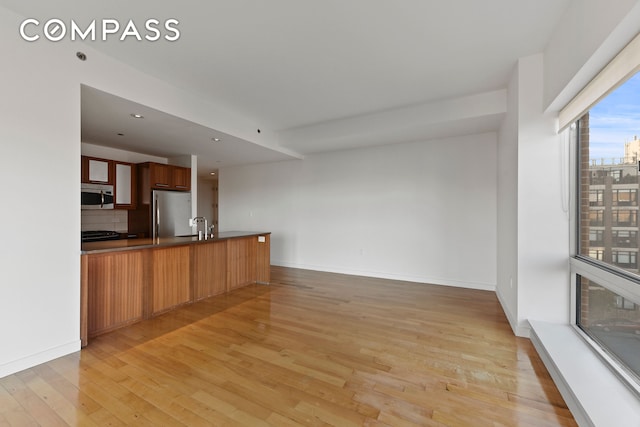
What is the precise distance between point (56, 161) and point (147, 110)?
45.1 inches

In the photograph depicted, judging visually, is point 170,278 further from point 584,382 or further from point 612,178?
point 612,178

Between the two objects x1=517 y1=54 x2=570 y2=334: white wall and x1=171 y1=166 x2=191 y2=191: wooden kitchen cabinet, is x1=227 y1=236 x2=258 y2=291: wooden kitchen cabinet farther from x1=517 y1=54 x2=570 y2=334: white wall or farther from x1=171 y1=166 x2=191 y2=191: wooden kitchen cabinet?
x1=517 y1=54 x2=570 y2=334: white wall

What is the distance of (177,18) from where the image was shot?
218 cm

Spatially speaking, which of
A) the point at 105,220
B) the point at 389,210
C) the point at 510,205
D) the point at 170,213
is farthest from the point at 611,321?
the point at 105,220

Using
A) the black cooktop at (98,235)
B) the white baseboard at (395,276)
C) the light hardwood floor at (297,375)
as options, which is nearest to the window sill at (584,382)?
the light hardwood floor at (297,375)

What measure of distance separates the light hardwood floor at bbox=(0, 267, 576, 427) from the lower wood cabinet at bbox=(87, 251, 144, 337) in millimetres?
172

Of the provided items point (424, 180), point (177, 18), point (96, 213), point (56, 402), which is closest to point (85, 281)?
point (56, 402)

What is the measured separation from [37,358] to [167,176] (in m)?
3.67

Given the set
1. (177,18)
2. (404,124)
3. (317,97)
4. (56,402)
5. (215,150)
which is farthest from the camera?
(215,150)

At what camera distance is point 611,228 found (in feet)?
6.87

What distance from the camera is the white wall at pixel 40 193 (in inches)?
82.6

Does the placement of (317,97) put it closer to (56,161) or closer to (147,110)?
(147,110)

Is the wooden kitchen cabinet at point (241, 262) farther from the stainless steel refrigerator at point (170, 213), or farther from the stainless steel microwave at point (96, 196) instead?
the stainless steel microwave at point (96, 196)

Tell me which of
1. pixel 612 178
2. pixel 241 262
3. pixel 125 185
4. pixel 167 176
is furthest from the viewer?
pixel 167 176
